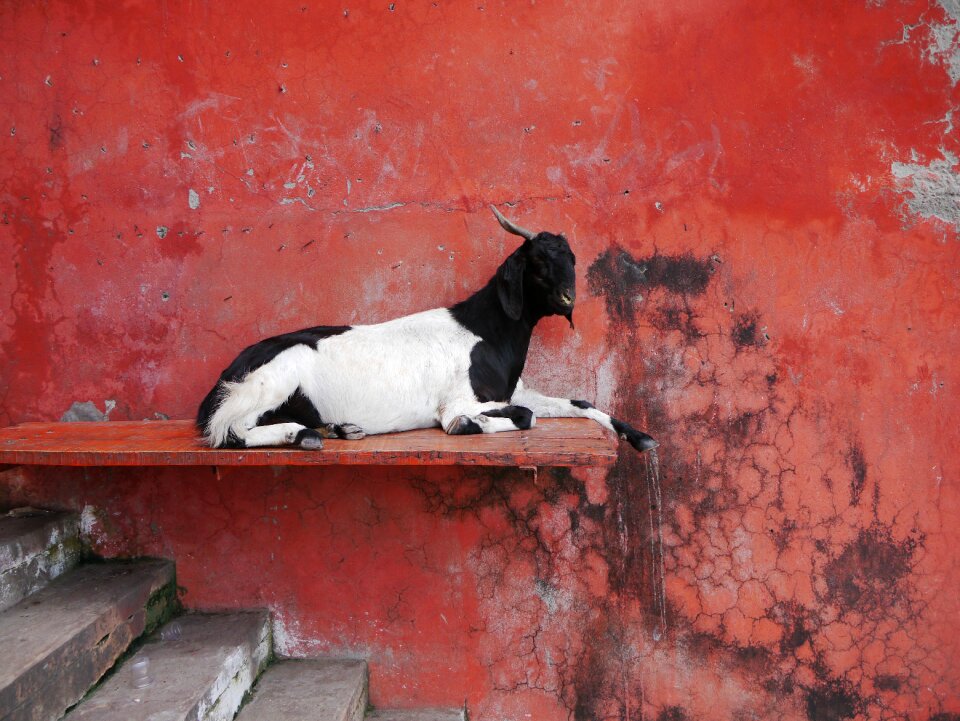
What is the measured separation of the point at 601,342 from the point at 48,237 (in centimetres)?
268

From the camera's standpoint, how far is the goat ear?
264cm

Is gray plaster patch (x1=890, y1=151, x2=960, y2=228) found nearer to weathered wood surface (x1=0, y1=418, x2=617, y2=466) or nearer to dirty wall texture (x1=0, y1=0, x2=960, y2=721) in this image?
dirty wall texture (x1=0, y1=0, x2=960, y2=721)

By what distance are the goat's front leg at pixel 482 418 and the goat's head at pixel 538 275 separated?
1.28ft

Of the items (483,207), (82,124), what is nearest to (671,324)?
(483,207)

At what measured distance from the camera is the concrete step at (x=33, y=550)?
2.55 meters

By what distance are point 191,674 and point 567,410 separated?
1.84 m

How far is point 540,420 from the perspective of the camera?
2781 millimetres

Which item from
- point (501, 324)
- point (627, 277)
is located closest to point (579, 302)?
point (627, 277)

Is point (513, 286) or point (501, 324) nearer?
point (513, 286)

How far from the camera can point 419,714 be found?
3004mm

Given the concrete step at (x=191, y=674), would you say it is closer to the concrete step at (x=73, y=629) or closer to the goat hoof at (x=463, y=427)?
the concrete step at (x=73, y=629)

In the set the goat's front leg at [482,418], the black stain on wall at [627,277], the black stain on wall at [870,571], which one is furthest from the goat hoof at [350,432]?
the black stain on wall at [870,571]

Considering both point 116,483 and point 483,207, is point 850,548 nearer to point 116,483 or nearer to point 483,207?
point 483,207

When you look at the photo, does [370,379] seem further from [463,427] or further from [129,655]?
[129,655]
